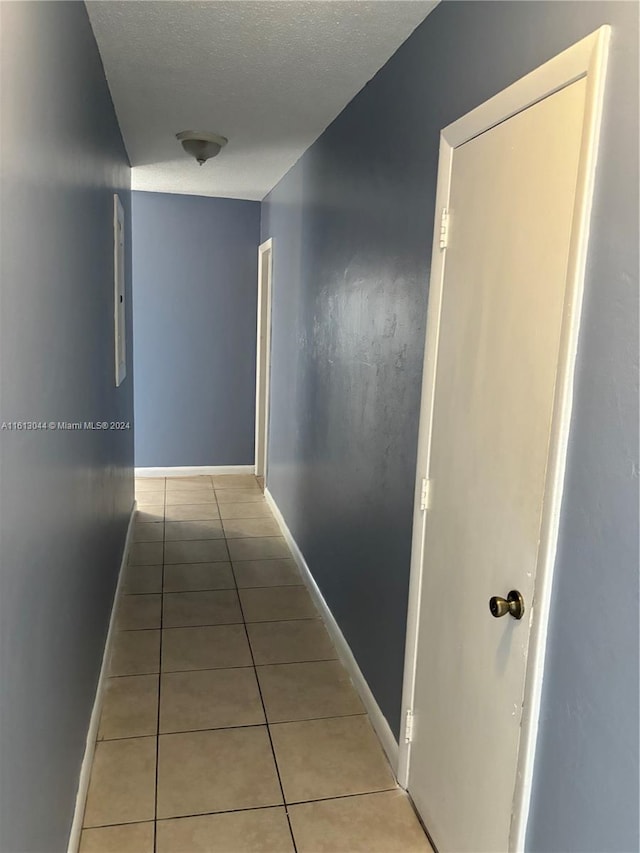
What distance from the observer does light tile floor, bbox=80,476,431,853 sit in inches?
75.1

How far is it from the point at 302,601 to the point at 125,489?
1392mm

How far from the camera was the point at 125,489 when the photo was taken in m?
4.00

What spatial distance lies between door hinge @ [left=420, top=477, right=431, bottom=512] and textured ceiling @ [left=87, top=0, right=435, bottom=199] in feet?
4.65

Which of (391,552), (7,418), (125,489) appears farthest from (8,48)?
(125,489)

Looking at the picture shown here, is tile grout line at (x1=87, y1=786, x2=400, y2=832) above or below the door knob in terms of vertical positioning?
below

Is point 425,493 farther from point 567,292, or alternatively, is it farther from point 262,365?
point 262,365

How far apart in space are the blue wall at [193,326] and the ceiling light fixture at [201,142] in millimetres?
1939

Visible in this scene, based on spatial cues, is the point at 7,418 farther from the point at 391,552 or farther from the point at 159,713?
the point at 159,713

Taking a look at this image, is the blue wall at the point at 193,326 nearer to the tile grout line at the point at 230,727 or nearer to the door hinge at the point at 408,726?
the tile grout line at the point at 230,727

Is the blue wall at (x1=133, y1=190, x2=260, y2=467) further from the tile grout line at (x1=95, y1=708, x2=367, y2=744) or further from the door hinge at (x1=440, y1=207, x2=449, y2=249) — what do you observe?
the door hinge at (x1=440, y1=207, x2=449, y2=249)

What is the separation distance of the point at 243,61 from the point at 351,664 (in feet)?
8.14

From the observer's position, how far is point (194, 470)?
5867 mm

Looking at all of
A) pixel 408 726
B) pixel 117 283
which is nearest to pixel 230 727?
pixel 408 726

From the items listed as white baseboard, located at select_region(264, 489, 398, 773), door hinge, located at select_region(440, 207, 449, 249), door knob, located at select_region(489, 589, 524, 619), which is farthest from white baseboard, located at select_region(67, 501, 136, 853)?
door hinge, located at select_region(440, 207, 449, 249)
